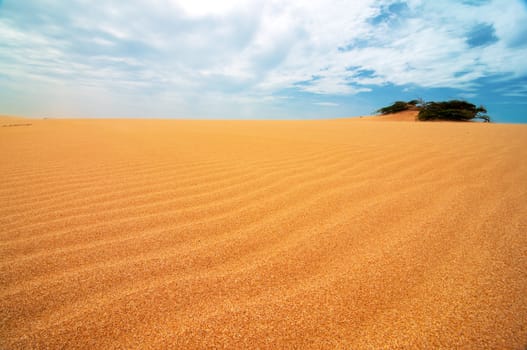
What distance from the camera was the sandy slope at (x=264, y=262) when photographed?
0.82 m

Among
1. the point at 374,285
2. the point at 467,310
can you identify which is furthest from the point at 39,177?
the point at 467,310

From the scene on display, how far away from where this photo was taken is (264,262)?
3.86 ft

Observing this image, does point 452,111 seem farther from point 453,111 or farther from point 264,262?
point 264,262

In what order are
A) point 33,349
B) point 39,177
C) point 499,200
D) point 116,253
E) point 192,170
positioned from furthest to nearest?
point 192,170 < point 39,177 < point 499,200 < point 116,253 < point 33,349

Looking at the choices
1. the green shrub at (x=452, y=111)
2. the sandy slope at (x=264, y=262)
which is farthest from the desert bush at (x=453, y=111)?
the sandy slope at (x=264, y=262)

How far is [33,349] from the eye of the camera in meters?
0.76

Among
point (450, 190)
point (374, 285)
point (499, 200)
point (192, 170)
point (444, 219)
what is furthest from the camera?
point (192, 170)

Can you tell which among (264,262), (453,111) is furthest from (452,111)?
(264,262)

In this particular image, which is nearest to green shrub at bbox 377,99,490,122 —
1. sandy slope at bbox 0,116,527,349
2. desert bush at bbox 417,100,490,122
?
desert bush at bbox 417,100,490,122

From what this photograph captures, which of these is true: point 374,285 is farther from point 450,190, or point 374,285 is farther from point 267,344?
point 450,190

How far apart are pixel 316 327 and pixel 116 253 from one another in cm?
102

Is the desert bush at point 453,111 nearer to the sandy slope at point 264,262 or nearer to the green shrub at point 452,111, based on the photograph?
the green shrub at point 452,111

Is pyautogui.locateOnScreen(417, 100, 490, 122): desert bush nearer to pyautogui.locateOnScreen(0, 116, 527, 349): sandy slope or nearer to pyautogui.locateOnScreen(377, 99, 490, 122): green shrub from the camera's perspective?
pyautogui.locateOnScreen(377, 99, 490, 122): green shrub

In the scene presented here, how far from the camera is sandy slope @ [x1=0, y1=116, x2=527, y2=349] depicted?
821 millimetres
